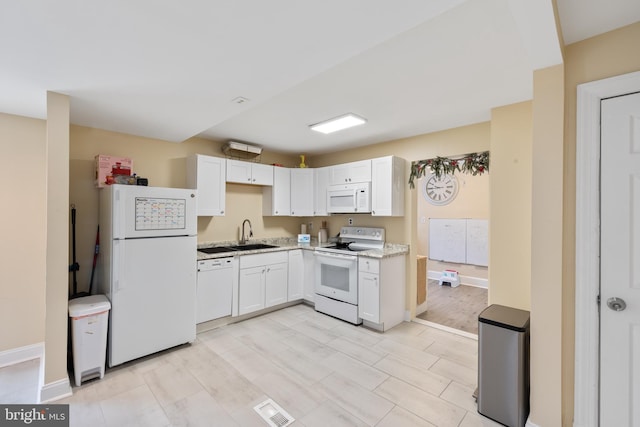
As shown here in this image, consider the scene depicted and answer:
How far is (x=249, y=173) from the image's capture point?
4125mm

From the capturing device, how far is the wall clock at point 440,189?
5.95 metres

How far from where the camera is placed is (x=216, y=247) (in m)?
3.99

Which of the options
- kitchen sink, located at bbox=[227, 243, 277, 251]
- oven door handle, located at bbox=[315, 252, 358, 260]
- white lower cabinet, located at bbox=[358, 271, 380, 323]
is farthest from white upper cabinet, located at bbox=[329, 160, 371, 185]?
kitchen sink, located at bbox=[227, 243, 277, 251]

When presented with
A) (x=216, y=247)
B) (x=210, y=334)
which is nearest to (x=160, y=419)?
(x=210, y=334)

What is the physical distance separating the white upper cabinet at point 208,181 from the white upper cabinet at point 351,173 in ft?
5.46

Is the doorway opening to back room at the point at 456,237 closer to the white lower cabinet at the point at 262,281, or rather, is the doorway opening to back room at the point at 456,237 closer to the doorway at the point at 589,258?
the white lower cabinet at the point at 262,281

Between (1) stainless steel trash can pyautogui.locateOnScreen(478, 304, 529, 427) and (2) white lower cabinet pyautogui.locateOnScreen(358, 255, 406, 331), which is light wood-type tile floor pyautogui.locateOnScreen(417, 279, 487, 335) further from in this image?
(1) stainless steel trash can pyautogui.locateOnScreen(478, 304, 529, 427)

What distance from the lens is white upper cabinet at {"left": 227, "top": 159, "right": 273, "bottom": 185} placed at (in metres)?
3.91

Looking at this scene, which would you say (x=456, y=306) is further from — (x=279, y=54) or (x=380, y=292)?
(x=279, y=54)

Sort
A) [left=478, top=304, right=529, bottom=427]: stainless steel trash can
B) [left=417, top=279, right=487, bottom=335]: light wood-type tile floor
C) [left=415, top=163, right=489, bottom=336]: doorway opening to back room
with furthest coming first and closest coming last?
1. [left=415, top=163, right=489, bottom=336]: doorway opening to back room
2. [left=417, top=279, right=487, bottom=335]: light wood-type tile floor
3. [left=478, top=304, right=529, bottom=427]: stainless steel trash can

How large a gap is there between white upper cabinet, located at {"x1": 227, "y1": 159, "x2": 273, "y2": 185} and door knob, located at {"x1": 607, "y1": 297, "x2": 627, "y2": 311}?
153 inches

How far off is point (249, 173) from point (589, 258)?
378 cm

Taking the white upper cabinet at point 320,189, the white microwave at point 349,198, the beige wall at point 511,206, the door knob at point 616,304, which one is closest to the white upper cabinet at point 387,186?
the white microwave at point 349,198

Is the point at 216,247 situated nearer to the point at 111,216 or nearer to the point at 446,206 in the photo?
the point at 111,216
